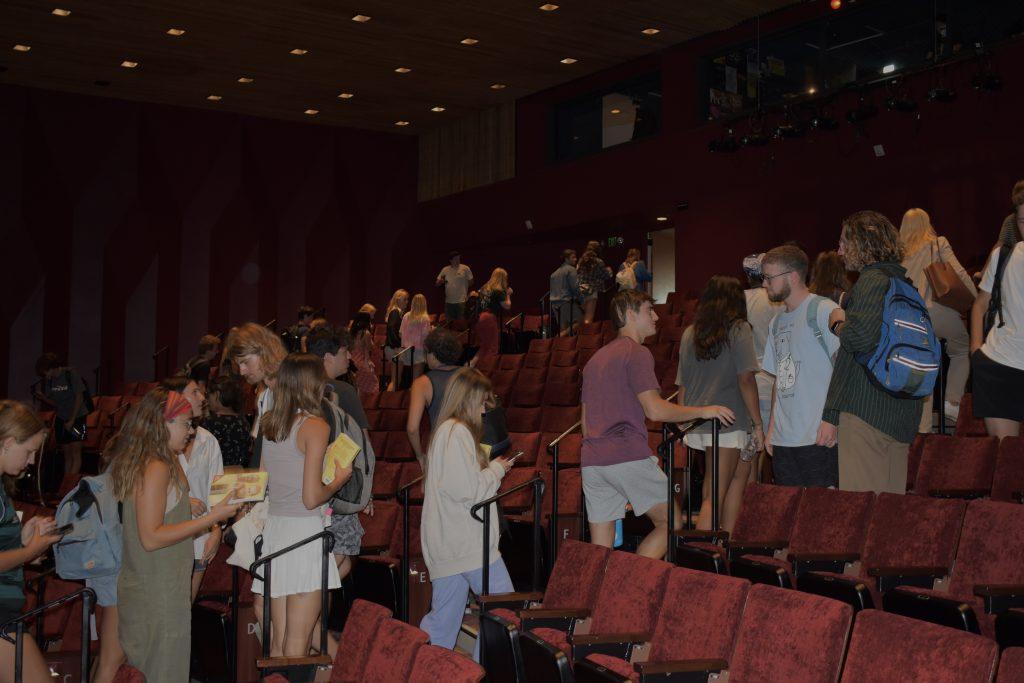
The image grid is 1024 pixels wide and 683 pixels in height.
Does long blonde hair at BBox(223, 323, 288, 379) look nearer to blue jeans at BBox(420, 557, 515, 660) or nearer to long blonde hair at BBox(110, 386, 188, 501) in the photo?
long blonde hair at BBox(110, 386, 188, 501)

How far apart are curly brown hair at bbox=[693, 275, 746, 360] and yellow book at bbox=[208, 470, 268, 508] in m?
2.02

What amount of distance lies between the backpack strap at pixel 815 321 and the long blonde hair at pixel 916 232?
176cm

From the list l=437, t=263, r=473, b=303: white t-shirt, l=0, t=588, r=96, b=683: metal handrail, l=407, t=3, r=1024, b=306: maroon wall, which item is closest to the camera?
l=0, t=588, r=96, b=683: metal handrail

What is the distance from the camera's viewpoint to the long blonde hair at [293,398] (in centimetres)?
385

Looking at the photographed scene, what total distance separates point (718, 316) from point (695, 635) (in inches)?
80.6

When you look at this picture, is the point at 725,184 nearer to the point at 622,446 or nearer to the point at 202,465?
the point at 622,446

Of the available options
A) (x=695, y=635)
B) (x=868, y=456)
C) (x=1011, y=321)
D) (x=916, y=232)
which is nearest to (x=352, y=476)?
(x=695, y=635)

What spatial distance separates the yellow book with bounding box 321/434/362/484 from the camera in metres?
3.76

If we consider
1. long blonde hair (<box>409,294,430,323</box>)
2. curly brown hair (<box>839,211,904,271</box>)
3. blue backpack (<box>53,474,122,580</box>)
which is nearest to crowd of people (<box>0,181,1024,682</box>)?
curly brown hair (<box>839,211,904,271</box>)

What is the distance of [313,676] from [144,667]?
62 cm

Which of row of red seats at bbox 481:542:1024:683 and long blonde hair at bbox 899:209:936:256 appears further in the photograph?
long blonde hair at bbox 899:209:936:256

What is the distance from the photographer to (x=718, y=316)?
4691mm

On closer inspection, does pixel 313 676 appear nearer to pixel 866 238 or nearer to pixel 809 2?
pixel 866 238

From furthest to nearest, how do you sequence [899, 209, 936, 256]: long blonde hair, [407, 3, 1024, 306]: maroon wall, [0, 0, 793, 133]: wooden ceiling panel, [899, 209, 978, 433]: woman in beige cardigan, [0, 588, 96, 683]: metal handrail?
[0, 0, 793, 133]: wooden ceiling panel, [407, 3, 1024, 306]: maroon wall, [899, 209, 936, 256]: long blonde hair, [899, 209, 978, 433]: woman in beige cardigan, [0, 588, 96, 683]: metal handrail
